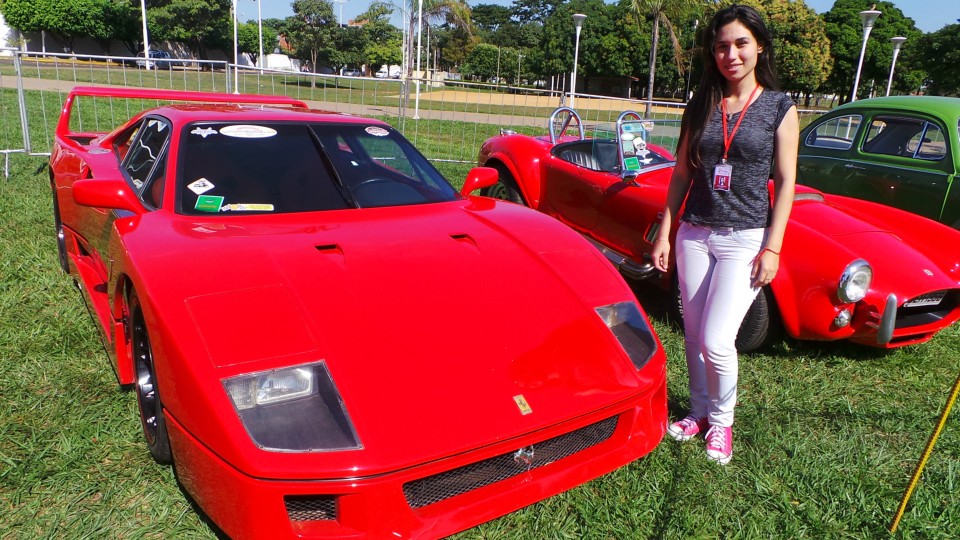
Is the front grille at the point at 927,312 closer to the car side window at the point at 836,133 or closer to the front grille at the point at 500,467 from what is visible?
the front grille at the point at 500,467

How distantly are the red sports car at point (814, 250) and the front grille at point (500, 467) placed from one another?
38.6 inches

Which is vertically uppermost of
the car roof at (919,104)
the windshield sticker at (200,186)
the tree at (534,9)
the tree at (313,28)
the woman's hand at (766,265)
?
the tree at (534,9)

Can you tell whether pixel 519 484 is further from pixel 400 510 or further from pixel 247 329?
pixel 247 329

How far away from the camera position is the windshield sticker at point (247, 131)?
9.57 feet

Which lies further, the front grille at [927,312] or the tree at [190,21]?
the tree at [190,21]

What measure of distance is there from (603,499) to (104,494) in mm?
1797

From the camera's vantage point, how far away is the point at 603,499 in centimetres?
237

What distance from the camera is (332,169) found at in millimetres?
2955

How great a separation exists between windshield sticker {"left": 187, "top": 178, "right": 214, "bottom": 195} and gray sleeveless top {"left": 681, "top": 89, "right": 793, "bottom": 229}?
2.01 meters

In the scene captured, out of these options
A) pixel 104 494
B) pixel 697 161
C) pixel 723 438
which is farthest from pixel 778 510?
pixel 104 494

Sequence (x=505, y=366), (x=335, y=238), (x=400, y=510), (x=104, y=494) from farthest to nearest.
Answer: (x=335, y=238) < (x=104, y=494) < (x=505, y=366) < (x=400, y=510)

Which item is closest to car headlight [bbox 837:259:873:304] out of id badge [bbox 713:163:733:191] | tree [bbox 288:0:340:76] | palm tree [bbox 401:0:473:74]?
id badge [bbox 713:163:733:191]

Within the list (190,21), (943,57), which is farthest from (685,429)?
(190,21)

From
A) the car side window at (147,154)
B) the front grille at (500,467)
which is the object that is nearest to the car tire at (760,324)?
the front grille at (500,467)
